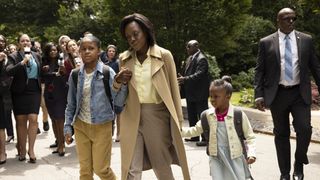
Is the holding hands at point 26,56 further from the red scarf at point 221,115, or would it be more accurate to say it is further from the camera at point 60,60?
the red scarf at point 221,115

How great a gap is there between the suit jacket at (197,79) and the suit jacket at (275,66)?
2853mm

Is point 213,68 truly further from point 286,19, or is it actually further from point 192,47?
point 286,19

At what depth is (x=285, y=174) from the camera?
5.66 m

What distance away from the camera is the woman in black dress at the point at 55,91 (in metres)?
7.75

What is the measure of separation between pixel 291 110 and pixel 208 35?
1089cm

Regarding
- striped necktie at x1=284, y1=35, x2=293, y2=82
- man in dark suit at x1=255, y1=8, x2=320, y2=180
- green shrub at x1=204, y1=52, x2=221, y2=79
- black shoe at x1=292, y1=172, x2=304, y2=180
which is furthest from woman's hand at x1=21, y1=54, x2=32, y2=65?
green shrub at x1=204, y1=52, x2=221, y2=79

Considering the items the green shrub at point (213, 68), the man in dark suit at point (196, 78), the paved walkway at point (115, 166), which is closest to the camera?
the paved walkway at point (115, 166)

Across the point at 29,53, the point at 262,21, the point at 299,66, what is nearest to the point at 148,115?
the point at 299,66

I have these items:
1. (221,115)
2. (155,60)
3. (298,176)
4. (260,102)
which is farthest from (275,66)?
(155,60)

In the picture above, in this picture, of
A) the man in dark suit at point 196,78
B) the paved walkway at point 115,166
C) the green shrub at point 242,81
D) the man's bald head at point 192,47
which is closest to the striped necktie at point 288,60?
the paved walkway at point 115,166

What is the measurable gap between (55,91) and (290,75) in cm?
395

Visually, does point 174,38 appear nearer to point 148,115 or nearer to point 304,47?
point 304,47

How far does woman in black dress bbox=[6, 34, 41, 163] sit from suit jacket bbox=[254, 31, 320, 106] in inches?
135

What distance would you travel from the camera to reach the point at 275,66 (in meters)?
5.50
